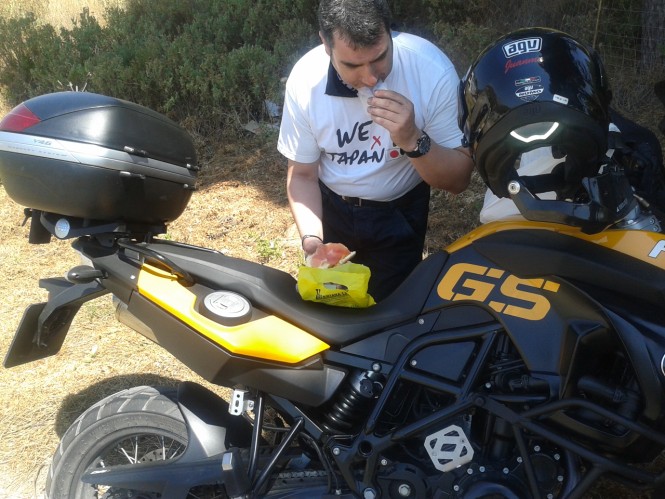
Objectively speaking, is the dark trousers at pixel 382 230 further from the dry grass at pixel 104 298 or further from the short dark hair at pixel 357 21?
the dry grass at pixel 104 298

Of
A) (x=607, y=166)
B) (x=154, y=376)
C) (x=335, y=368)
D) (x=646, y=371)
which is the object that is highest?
(x=607, y=166)

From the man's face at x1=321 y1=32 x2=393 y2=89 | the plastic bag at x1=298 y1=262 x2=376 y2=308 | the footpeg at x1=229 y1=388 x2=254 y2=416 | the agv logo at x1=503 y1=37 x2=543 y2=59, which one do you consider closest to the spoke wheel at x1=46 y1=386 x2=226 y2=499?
the footpeg at x1=229 y1=388 x2=254 y2=416

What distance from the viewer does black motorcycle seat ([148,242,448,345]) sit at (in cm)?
215

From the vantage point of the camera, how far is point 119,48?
7191 millimetres

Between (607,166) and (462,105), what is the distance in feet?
1.42

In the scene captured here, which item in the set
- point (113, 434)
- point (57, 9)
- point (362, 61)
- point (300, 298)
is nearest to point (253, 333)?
point (300, 298)

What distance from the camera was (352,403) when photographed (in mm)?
2184

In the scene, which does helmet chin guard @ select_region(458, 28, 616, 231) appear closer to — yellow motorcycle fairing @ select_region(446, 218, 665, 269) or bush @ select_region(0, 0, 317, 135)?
yellow motorcycle fairing @ select_region(446, 218, 665, 269)

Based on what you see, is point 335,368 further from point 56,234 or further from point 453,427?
point 56,234

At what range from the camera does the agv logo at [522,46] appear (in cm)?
191

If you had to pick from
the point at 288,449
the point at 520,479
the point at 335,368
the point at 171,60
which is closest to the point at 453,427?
the point at 520,479

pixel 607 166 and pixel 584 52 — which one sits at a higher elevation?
pixel 584 52

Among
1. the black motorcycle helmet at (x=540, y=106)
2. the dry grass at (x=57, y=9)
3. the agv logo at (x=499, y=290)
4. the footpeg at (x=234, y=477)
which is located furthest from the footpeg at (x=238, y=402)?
the dry grass at (x=57, y=9)

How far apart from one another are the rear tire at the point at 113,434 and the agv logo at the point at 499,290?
0.99m
